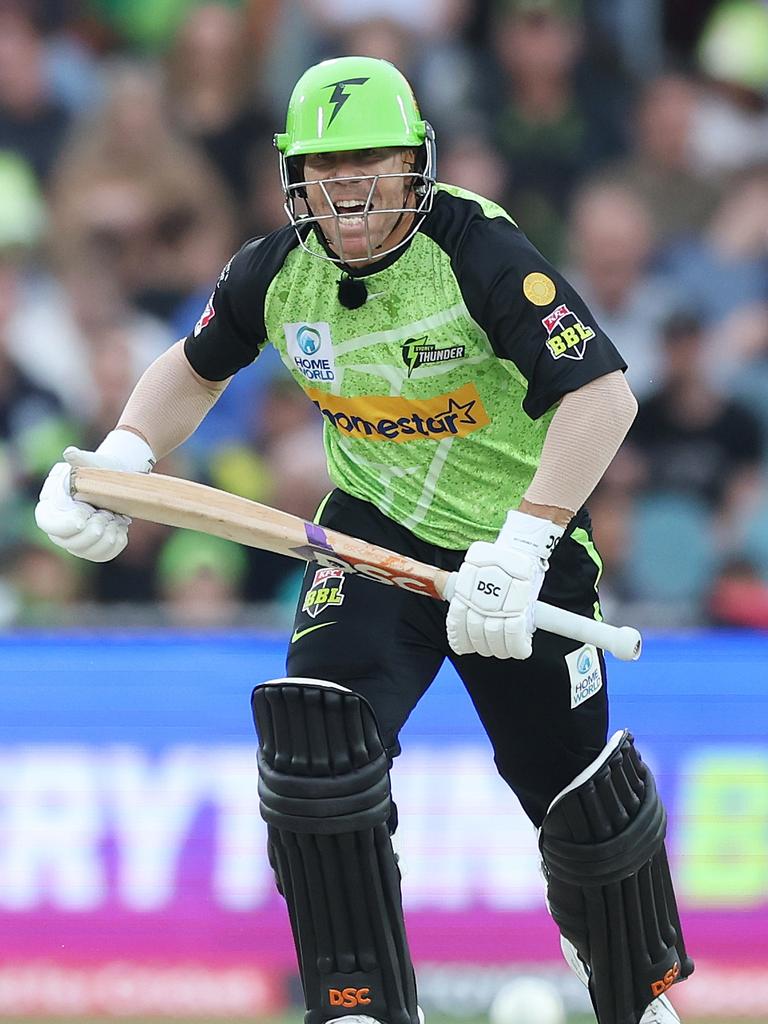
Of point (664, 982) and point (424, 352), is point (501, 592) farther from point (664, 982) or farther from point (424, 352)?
point (664, 982)

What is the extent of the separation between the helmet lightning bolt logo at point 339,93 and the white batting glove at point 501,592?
887 millimetres

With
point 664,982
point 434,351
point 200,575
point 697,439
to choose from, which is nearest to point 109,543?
point 434,351

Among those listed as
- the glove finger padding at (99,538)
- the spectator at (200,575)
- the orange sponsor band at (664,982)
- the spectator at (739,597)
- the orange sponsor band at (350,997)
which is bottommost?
the orange sponsor band at (350,997)

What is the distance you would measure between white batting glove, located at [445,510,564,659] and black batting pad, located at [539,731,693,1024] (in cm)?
53

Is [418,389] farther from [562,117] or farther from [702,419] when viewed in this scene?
[562,117]

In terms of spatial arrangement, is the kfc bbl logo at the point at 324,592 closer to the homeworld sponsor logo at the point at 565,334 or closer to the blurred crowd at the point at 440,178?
the homeworld sponsor logo at the point at 565,334

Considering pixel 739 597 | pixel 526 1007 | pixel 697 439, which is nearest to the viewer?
pixel 526 1007

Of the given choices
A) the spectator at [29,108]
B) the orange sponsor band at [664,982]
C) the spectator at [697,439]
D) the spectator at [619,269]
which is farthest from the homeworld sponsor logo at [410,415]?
the spectator at [29,108]

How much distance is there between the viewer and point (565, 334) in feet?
11.3

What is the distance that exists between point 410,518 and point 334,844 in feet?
2.39

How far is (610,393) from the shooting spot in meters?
3.47

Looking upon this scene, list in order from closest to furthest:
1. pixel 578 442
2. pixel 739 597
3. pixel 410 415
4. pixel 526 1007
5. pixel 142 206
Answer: pixel 578 442
pixel 410 415
pixel 526 1007
pixel 739 597
pixel 142 206

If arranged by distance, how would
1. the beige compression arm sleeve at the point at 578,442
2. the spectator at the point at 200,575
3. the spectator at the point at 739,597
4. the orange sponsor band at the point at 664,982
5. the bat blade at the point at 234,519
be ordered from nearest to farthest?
the beige compression arm sleeve at the point at 578,442 < the bat blade at the point at 234,519 < the orange sponsor band at the point at 664,982 < the spectator at the point at 739,597 < the spectator at the point at 200,575

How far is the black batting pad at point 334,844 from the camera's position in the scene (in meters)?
3.49
